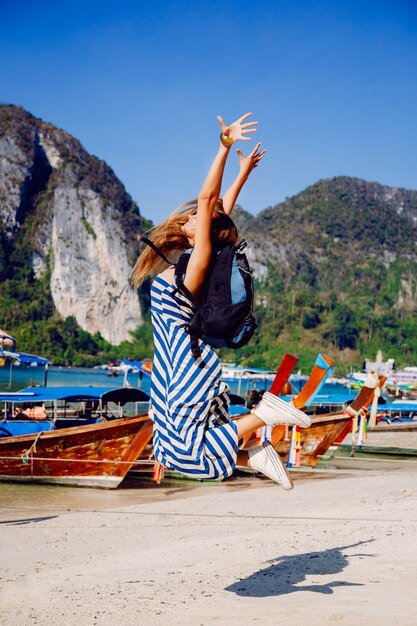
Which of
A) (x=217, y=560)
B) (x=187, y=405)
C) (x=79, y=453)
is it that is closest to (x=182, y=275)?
(x=187, y=405)

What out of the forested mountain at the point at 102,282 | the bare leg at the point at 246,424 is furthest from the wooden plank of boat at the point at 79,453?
the forested mountain at the point at 102,282

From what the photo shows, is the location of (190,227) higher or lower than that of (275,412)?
higher

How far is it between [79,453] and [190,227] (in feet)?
38.1

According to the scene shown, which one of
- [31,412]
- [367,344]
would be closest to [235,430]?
[31,412]

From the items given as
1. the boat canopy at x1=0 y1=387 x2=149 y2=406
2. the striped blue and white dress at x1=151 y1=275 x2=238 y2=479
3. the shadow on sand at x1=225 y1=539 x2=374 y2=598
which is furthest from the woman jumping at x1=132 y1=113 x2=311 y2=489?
the boat canopy at x1=0 y1=387 x2=149 y2=406

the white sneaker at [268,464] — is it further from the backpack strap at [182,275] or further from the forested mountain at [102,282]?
the forested mountain at [102,282]

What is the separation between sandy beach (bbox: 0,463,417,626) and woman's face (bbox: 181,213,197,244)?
7.86 feet

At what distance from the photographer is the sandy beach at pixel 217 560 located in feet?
16.2

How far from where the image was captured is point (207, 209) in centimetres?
383

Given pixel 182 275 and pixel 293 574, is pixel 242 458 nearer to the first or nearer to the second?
pixel 182 275

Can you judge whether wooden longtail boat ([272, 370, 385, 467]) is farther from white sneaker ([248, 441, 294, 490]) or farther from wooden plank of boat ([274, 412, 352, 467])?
white sneaker ([248, 441, 294, 490])

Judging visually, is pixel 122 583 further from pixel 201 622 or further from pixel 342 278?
pixel 342 278

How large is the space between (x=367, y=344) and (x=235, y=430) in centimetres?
14370

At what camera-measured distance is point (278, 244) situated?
189 metres
